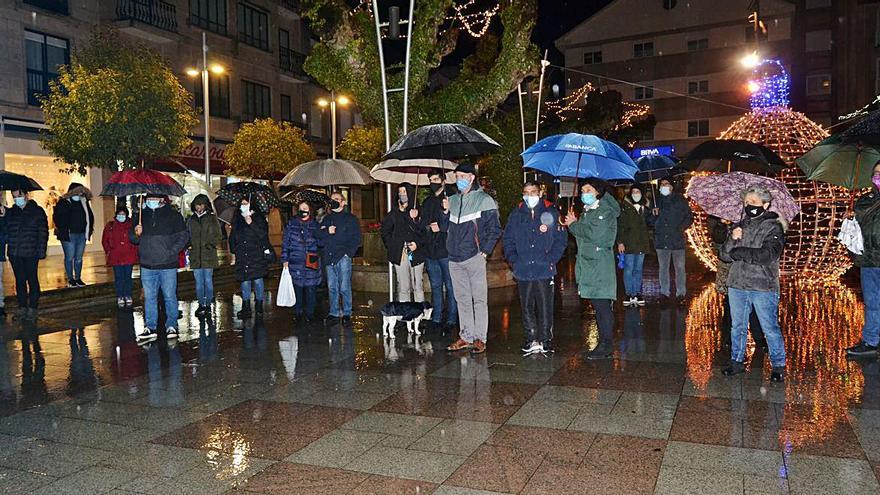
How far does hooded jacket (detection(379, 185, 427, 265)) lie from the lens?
355 inches

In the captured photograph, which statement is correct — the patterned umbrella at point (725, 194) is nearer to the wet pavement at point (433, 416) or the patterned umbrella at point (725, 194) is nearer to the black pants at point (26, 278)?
the wet pavement at point (433, 416)

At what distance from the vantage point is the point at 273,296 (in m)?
12.8

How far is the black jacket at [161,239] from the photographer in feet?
29.0

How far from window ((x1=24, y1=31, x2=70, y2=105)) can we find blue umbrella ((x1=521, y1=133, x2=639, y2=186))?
19462 mm

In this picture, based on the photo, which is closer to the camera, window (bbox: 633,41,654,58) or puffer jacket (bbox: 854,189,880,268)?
puffer jacket (bbox: 854,189,880,268)

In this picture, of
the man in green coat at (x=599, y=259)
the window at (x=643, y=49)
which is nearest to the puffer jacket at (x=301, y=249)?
the man in green coat at (x=599, y=259)

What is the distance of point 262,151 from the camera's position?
2642cm

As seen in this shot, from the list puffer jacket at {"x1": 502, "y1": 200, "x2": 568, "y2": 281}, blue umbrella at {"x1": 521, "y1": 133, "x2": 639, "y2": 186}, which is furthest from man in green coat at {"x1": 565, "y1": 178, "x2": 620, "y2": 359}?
blue umbrella at {"x1": 521, "y1": 133, "x2": 639, "y2": 186}

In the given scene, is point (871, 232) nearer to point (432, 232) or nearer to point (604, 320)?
point (604, 320)

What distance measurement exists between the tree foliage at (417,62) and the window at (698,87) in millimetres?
39058

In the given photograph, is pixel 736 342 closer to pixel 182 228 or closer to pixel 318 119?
pixel 182 228

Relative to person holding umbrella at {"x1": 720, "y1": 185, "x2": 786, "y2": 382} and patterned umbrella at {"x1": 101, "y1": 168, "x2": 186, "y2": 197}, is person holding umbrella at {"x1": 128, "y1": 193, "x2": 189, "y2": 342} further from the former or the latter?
person holding umbrella at {"x1": 720, "y1": 185, "x2": 786, "y2": 382}

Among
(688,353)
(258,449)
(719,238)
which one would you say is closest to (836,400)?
(688,353)

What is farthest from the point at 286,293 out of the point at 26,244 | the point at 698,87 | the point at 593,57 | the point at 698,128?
the point at 593,57
